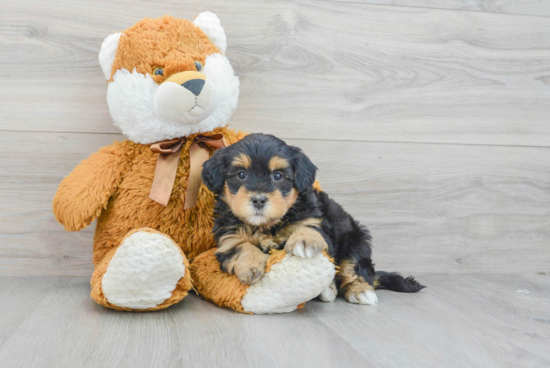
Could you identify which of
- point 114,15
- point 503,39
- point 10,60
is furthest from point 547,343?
point 10,60

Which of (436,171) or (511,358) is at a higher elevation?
(436,171)

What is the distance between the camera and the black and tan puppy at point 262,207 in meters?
1.28

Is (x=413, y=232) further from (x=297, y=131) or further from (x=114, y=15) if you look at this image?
(x=114, y=15)

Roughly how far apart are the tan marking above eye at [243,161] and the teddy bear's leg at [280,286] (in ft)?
0.89

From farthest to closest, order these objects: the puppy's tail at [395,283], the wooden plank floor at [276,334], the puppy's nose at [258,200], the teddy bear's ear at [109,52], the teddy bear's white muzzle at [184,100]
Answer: the puppy's tail at [395,283], the teddy bear's ear at [109,52], the teddy bear's white muzzle at [184,100], the puppy's nose at [258,200], the wooden plank floor at [276,334]

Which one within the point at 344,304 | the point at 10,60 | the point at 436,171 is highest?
the point at 10,60

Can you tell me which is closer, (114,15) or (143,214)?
(143,214)

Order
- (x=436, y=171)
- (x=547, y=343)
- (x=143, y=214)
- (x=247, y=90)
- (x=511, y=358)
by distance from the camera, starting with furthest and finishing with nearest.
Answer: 1. (x=436, y=171)
2. (x=247, y=90)
3. (x=143, y=214)
4. (x=547, y=343)
5. (x=511, y=358)

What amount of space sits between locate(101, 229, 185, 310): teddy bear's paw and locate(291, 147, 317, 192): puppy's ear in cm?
40

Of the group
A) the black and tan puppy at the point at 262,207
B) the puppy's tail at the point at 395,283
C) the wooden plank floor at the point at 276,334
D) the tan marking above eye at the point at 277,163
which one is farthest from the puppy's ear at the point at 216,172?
the puppy's tail at the point at 395,283

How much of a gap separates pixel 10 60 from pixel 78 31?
268mm

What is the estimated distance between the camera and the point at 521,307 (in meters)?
1.56

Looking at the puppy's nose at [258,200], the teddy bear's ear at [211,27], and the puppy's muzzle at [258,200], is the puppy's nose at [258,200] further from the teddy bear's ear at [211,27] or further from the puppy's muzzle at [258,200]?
the teddy bear's ear at [211,27]

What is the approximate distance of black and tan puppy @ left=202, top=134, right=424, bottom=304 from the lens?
128 centimetres
